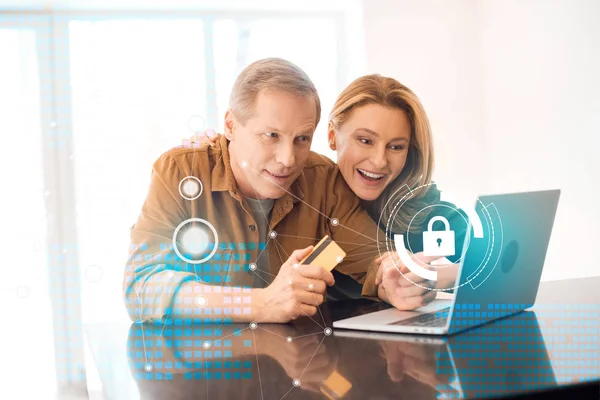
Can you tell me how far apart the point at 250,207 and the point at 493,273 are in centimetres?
47

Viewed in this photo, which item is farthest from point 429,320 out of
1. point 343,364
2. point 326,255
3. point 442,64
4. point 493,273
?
point 442,64

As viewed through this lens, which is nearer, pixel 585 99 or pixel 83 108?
pixel 83 108

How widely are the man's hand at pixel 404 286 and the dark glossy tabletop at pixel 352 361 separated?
0.09 meters

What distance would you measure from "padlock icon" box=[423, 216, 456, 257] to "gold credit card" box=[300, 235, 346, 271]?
165 mm

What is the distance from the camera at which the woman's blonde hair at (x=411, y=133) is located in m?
1.21

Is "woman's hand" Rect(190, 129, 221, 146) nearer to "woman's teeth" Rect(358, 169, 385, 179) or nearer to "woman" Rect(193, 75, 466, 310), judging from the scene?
"woman" Rect(193, 75, 466, 310)

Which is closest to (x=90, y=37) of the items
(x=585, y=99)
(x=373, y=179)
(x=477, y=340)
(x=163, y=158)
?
(x=163, y=158)

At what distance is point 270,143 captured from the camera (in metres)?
1.13

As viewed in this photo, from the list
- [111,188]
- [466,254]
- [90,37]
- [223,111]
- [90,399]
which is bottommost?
[90,399]

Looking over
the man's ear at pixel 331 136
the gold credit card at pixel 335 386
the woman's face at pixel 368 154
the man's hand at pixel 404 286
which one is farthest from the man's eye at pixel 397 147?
the gold credit card at pixel 335 386

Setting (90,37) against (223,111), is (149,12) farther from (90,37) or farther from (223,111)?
(223,111)

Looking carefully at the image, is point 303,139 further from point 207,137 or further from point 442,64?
point 442,64

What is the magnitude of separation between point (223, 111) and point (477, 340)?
0.66 m

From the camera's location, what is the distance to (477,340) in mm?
751
